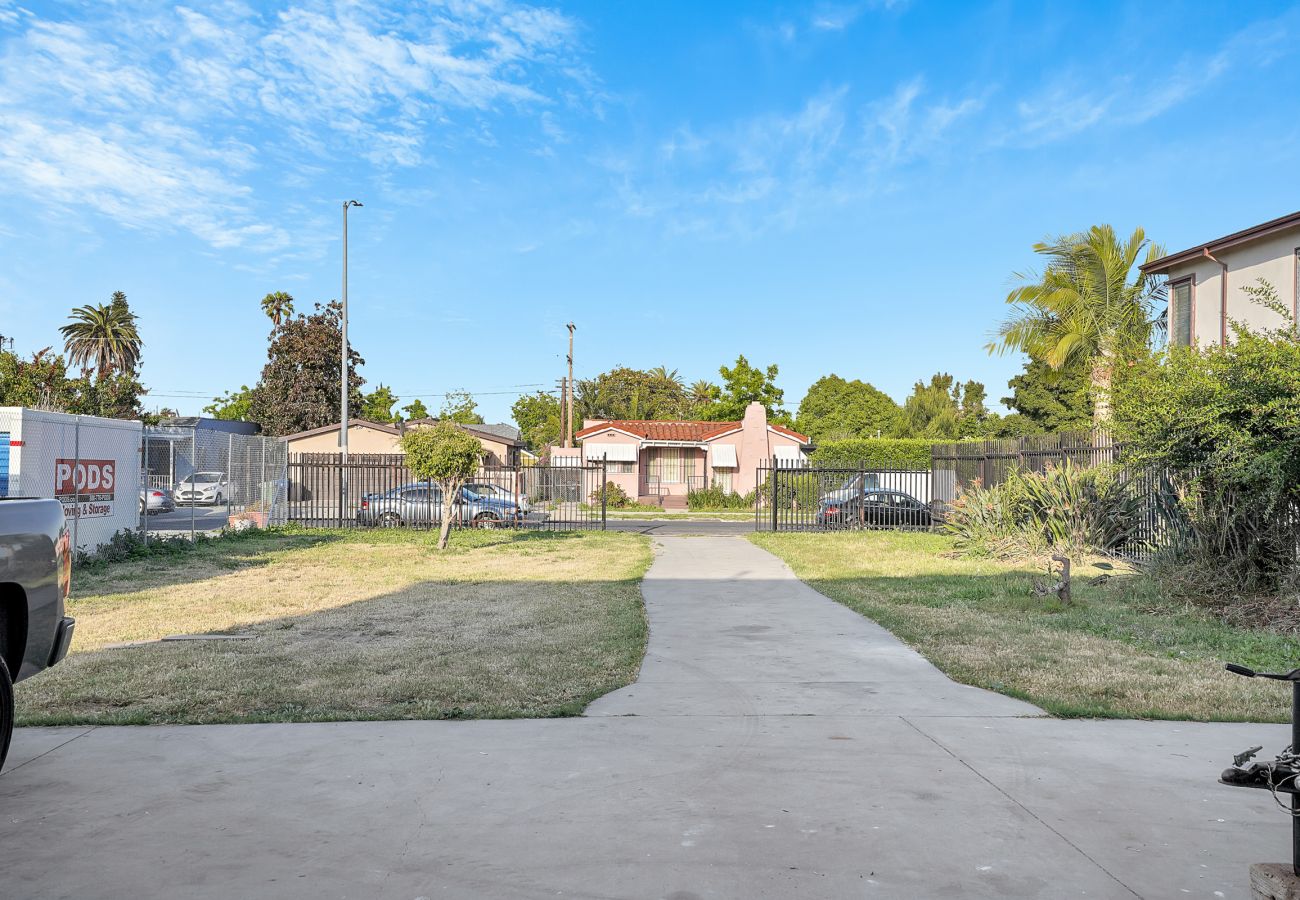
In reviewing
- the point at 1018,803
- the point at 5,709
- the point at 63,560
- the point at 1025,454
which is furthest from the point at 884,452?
the point at 5,709

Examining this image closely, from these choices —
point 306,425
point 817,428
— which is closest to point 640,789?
point 306,425

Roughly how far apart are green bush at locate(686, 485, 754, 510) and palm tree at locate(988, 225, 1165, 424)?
14.5 metres

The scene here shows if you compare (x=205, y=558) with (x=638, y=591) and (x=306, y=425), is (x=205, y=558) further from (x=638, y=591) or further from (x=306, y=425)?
(x=306, y=425)

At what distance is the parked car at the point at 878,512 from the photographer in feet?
82.5

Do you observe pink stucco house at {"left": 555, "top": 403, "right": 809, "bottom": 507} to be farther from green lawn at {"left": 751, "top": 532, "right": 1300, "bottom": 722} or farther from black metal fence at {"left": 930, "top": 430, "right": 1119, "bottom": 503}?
green lawn at {"left": 751, "top": 532, "right": 1300, "bottom": 722}

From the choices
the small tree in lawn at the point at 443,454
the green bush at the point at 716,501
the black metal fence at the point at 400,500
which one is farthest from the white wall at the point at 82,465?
the green bush at the point at 716,501

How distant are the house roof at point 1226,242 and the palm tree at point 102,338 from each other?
68.6 m

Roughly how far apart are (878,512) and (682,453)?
20935 mm

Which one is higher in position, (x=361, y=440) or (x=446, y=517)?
(x=361, y=440)

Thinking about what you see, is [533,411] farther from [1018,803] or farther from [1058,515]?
[1018,803]

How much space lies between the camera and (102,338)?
227 feet

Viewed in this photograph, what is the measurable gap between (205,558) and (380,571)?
12.9ft

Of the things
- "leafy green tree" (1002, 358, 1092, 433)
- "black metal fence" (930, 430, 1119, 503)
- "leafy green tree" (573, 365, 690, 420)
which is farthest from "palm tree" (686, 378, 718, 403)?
"black metal fence" (930, 430, 1119, 503)

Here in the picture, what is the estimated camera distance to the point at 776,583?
14.2m
